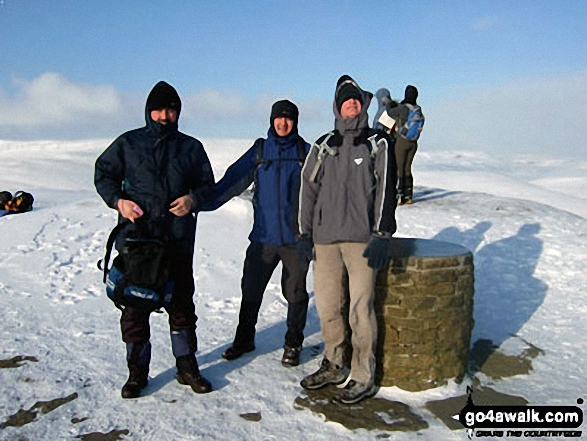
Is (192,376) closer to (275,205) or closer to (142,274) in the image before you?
(142,274)

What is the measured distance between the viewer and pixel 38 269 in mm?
7109

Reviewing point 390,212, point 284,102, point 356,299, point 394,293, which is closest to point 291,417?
point 356,299

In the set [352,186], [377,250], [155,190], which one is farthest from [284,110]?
[377,250]

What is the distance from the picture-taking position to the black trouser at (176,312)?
3.78 m

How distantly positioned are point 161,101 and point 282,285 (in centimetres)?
189

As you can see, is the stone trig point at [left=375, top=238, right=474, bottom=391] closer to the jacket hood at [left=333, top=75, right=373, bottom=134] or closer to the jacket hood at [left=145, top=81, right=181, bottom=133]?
the jacket hood at [left=333, top=75, right=373, bottom=134]

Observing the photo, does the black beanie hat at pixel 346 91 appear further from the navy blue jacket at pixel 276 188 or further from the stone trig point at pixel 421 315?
the stone trig point at pixel 421 315

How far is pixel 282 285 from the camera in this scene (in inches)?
181

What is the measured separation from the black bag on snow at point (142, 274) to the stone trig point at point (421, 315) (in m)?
1.63

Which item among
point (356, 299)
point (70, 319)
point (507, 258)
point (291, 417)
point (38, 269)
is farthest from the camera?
point (507, 258)

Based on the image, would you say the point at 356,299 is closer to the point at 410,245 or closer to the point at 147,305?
the point at 410,245

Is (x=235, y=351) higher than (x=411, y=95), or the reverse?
(x=411, y=95)

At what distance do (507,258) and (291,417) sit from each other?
5547 mm

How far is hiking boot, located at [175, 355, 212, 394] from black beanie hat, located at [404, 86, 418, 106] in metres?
7.21
